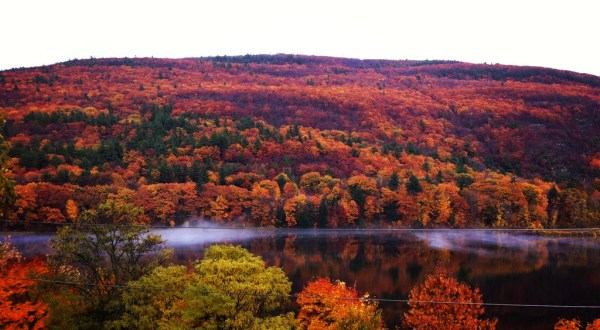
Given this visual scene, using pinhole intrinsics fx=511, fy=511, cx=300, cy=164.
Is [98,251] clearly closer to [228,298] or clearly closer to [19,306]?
[19,306]

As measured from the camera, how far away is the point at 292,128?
139 meters

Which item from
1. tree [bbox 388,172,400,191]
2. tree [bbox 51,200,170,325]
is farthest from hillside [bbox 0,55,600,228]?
tree [bbox 51,200,170,325]

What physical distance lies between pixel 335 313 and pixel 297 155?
3315 inches

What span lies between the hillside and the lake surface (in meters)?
3.94

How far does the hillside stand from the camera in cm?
8762

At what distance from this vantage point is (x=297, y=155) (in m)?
120

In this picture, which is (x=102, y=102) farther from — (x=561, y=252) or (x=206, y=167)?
(x=561, y=252)

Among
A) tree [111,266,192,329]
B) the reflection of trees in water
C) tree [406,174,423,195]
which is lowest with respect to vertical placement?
the reflection of trees in water

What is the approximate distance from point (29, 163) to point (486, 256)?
262ft

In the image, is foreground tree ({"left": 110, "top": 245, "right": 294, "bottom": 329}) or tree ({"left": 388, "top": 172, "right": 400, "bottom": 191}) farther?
tree ({"left": 388, "top": 172, "right": 400, "bottom": 191})

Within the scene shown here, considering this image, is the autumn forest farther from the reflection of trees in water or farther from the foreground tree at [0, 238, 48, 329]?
the reflection of trees in water

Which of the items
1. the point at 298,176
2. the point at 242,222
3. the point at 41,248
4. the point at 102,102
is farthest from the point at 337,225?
the point at 102,102

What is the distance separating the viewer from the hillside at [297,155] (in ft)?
287

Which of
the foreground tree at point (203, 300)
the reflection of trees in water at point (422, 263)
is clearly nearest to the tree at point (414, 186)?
the reflection of trees in water at point (422, 263)
